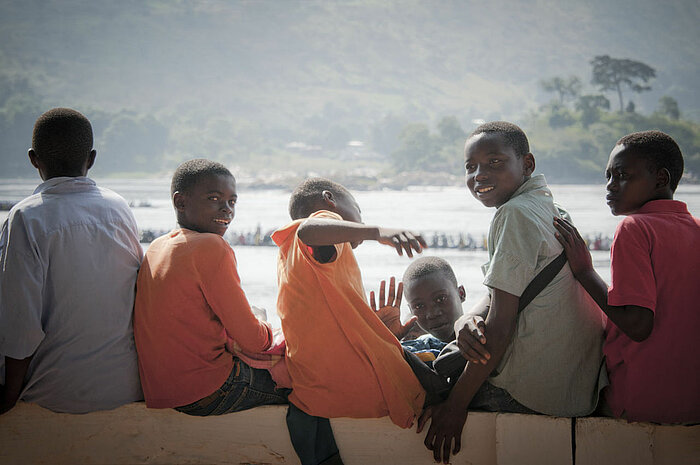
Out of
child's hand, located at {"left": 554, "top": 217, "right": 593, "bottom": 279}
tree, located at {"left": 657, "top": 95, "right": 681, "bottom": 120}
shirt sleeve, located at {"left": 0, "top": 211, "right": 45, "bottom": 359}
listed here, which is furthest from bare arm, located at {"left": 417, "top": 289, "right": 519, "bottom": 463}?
tree, located at {"left": 657, "top": 95, "right": 681, "bottom": 120}

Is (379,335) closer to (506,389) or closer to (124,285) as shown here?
(506,389)

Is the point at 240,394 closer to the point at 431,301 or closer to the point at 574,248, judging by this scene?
the point at 431,301

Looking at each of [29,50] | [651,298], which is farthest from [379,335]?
[29,50]

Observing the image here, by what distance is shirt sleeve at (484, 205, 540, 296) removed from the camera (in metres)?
1.33

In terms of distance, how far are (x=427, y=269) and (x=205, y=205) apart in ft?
A: 2.63

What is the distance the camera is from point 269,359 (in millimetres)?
1571

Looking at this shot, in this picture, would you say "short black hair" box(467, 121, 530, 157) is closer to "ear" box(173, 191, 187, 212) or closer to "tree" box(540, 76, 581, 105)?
"ear" box(173, 191, 187, 212)

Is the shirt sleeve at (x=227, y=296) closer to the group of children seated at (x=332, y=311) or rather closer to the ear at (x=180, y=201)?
the group of children seated at (x=332, y=311)

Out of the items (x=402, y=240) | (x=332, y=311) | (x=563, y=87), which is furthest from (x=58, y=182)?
(x=563, y=87)

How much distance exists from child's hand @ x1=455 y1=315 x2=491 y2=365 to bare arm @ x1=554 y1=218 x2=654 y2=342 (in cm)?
27

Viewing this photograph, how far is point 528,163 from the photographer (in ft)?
5.07

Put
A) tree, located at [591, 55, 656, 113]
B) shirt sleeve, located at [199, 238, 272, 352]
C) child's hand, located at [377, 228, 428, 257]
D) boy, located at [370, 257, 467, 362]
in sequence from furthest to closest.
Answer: tree, located at [591, 55, 656, 113], boy, located at [370, 257, 467, 362], shirt sleeve, located at [199, 238, 272, 352], child's hand, located at [377, 228, 428, 257]

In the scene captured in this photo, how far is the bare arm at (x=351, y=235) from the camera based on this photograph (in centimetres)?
126

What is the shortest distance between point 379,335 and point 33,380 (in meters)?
0.96
